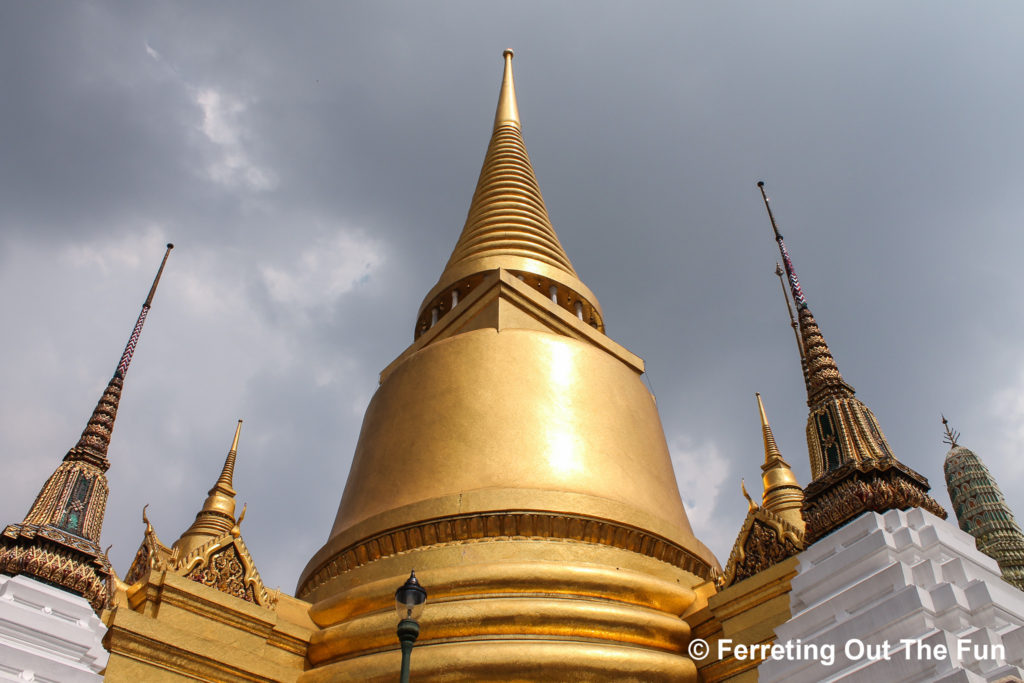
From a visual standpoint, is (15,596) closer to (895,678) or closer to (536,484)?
(536,484)

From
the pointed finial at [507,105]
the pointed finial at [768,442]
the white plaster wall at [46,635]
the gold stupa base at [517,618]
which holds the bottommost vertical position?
the white plaster wall at [46,635]

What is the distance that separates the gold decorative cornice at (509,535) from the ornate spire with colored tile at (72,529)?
2.47 metres

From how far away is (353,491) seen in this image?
31.3 ft

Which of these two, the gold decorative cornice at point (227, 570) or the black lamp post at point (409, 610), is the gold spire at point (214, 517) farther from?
the black lamp post at point (409, 610)

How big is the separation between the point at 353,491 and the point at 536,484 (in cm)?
Result: 246

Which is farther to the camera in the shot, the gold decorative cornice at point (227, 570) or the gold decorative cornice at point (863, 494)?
the gold decorative cornice at point (227, 570)

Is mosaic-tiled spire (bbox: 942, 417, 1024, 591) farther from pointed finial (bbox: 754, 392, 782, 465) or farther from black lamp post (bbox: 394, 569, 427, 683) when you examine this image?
black lamp post (bbox: 394, 569, 427, 683)

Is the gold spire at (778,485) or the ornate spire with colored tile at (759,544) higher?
the gold spire at (778,485)

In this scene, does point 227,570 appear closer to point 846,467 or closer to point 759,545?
point 759,545

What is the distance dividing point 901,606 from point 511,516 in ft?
11.9

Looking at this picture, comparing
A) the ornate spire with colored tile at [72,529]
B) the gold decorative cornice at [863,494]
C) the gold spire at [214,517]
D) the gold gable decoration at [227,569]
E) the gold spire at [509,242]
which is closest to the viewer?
the gold decorative cornice at [863,494]

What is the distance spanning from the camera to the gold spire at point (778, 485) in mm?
13100

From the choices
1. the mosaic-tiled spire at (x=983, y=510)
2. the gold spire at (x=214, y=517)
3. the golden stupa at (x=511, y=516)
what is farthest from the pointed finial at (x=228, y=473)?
the mosaic-tiled spire at (x=983, y=510)

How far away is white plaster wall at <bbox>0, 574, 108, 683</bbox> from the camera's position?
224 inches
